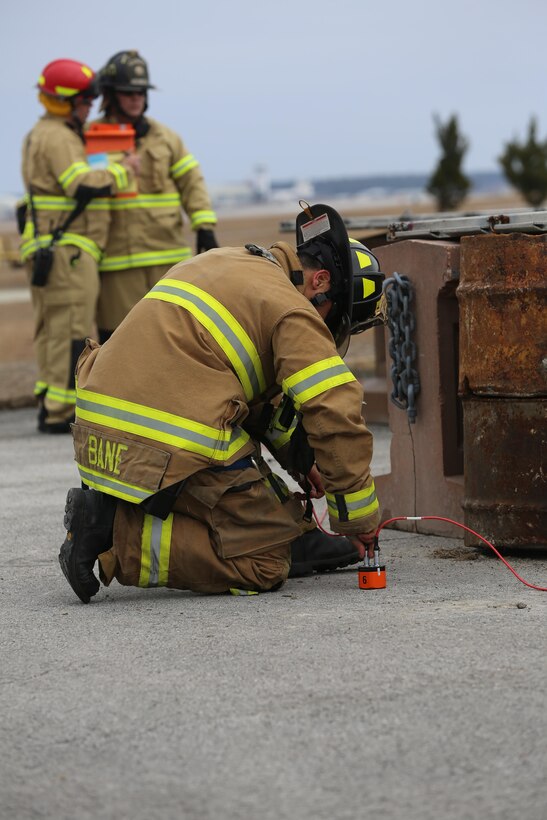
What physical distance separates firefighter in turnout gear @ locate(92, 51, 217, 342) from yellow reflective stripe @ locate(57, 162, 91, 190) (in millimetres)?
432

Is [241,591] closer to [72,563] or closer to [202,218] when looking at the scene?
[72,563]

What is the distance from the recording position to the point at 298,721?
297 cm

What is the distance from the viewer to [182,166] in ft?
30.8

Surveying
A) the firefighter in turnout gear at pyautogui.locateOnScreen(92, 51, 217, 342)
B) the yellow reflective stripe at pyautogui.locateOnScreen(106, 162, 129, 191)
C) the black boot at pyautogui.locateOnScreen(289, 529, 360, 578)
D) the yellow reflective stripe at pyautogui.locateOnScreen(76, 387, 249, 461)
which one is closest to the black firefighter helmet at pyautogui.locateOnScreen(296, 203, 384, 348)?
the yellow reflective stripe at pyautogui.locateOnScreen(76, 387, 249, 461)

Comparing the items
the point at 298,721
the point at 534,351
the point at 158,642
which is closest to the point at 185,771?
the point at 298,721

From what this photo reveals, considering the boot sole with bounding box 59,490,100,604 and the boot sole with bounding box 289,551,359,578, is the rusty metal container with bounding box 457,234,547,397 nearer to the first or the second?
the boot sole with bounding box 289,551,359,578

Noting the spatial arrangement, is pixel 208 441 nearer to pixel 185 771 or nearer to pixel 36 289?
pixel 185 771

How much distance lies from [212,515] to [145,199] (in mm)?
5326

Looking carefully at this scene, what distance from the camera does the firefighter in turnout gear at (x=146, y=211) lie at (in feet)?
30.2

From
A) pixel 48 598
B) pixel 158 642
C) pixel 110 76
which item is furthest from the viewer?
pixel 110 76

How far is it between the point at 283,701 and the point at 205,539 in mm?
1250

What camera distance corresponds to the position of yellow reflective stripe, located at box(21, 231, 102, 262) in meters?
9.05

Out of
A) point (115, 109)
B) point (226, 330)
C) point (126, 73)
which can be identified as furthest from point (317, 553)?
point (115, 109)

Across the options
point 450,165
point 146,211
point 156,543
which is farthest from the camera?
point 450,165
